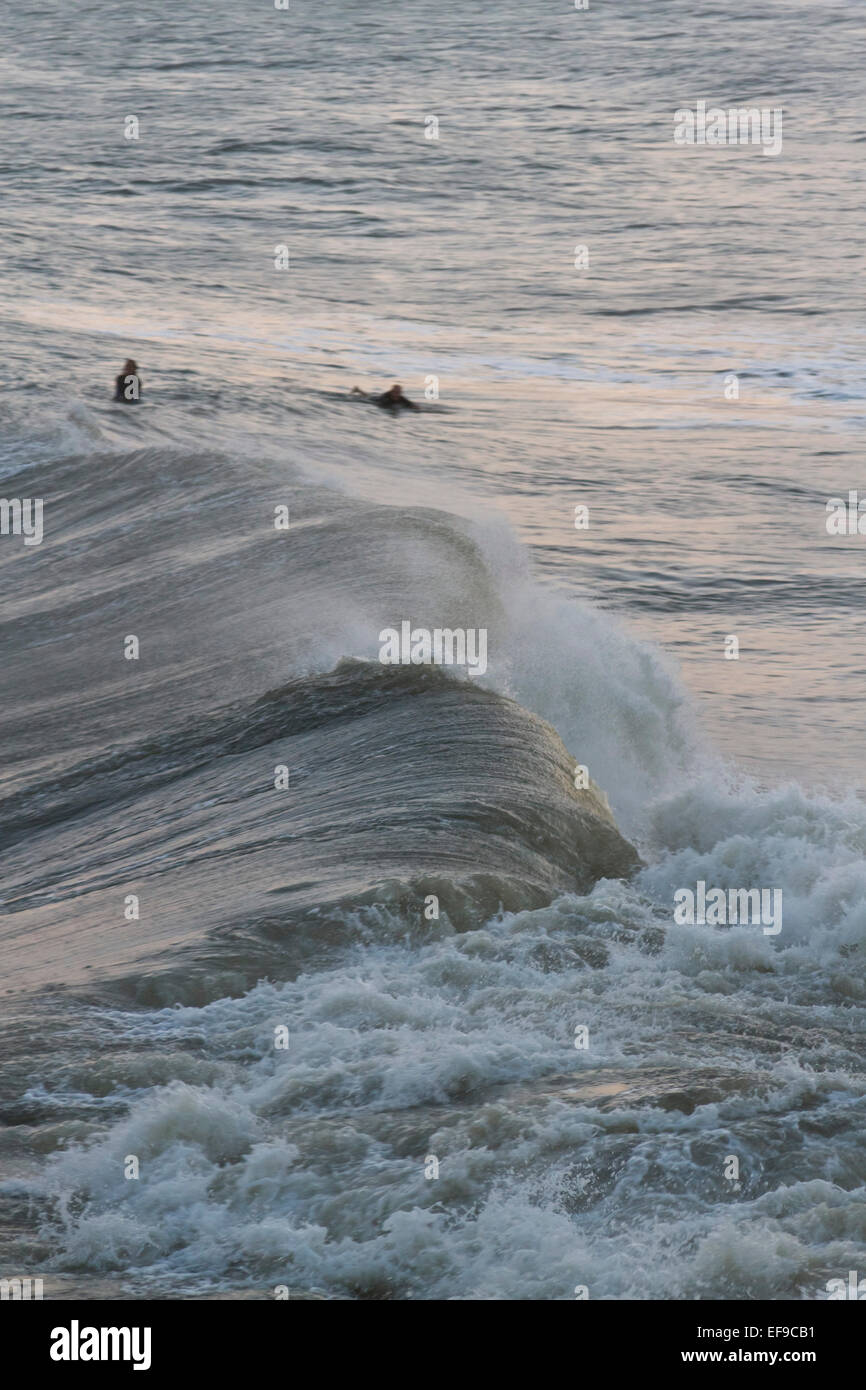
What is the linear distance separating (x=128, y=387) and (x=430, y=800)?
1631 cm

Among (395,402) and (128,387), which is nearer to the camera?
(128,387)

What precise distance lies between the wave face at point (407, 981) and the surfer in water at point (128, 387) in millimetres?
11489

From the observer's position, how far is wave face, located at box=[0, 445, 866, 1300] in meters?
5.34

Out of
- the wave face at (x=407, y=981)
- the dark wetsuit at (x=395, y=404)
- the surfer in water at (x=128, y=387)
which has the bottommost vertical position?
the wave face at (x=407, y=981)

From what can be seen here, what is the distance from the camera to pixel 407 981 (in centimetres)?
693

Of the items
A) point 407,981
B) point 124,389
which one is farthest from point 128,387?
point 407,981

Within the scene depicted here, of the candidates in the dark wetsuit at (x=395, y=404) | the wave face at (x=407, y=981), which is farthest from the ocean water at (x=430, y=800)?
the dark wetsuit at (x=395, y=404)

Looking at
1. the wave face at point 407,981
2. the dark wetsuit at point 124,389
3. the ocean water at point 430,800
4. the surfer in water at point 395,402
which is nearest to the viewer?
the wave face at point 407,981

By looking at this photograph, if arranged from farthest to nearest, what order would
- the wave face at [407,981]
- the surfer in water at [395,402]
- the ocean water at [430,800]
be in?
the surfer in water at [395,402], the ocean water at [430,800], the wave face at [407,981]

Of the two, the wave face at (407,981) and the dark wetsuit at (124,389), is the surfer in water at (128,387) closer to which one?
the dark wetsuit at (124,389)

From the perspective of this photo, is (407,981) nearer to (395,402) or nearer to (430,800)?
(430,800)

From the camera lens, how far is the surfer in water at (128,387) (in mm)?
23641

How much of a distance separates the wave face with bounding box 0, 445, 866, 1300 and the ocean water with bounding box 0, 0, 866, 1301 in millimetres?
22

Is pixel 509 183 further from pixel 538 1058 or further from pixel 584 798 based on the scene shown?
pixel 538 1058
